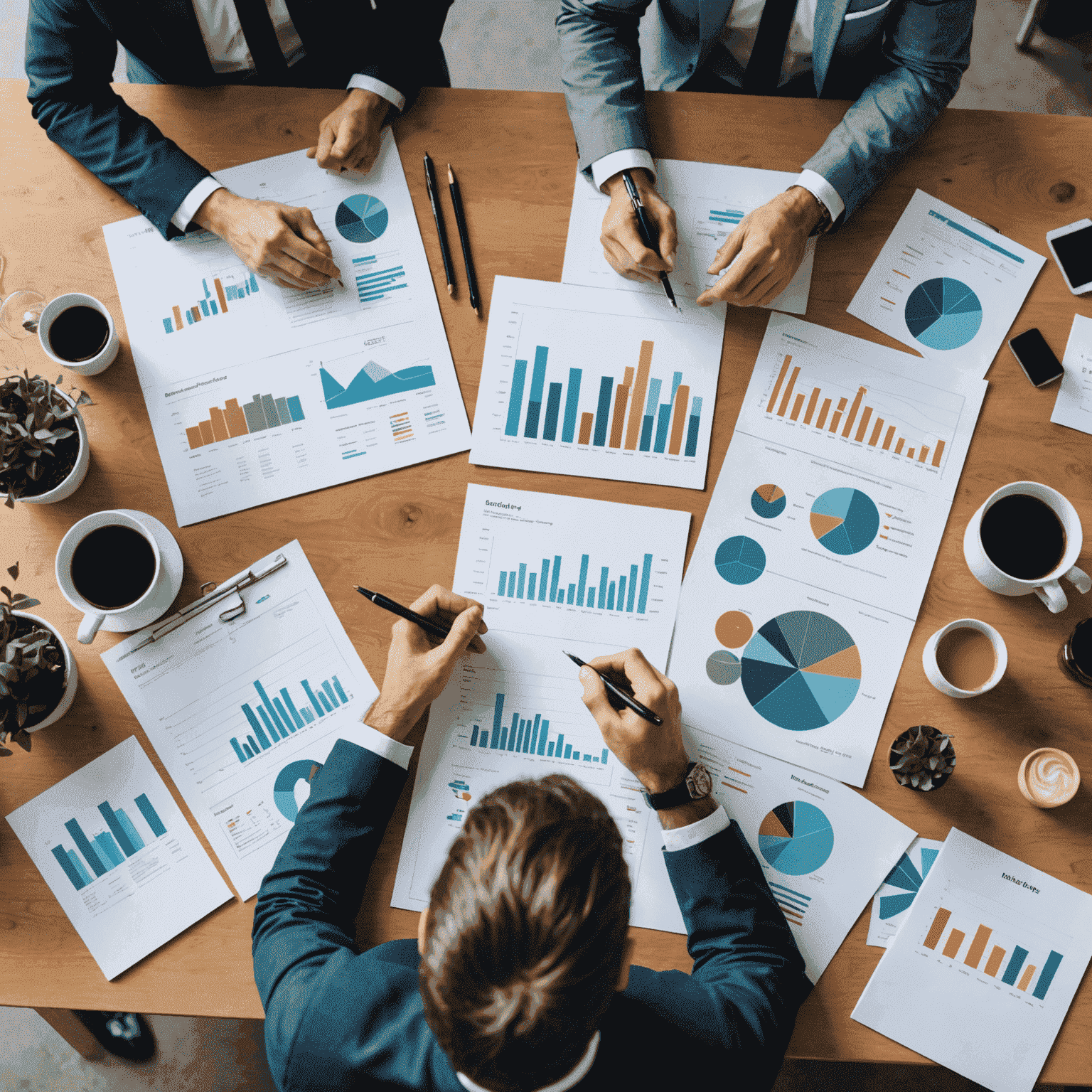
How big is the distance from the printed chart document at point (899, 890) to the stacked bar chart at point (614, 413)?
0.68m

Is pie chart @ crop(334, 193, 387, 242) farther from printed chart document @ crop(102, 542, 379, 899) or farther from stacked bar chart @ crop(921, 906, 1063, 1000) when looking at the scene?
stacked bar chart @ crop(921, 906, 1063, 1000)

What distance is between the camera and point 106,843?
1133 millimetres

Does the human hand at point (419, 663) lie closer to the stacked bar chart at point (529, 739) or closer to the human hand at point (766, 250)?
the stacked bar chart at point (529, 739)

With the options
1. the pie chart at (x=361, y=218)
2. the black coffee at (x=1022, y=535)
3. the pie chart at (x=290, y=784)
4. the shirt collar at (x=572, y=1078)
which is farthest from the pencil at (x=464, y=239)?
the shirt collar at (x=572, y=1078)

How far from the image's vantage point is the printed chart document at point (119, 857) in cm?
110

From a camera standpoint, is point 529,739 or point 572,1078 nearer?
point 572,1078

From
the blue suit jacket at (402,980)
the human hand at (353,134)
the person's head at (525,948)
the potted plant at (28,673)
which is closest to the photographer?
the person's head at (525,948)

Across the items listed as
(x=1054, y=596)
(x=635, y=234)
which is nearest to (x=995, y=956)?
(x=1054, y=596)

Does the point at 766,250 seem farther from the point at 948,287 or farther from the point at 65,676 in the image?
the point at 65,676

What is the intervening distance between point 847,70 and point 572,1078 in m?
1.64

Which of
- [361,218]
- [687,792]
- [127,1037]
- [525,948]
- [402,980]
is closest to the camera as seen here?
[525,948]

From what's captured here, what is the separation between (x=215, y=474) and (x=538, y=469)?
0.52 metres

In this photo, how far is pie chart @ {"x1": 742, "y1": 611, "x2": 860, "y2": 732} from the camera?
1155mm

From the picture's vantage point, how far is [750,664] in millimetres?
1170
